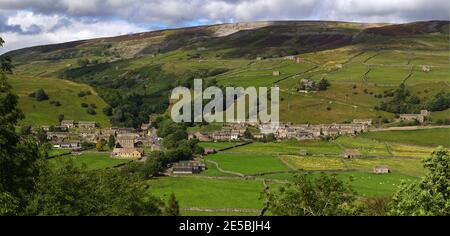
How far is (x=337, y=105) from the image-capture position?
172m

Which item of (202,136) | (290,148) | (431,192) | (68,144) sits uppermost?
(431,192)

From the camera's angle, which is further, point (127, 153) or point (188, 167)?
point (127, 153)

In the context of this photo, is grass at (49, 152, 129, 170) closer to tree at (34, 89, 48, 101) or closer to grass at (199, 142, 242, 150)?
grass at (199, 142, 242, 150)

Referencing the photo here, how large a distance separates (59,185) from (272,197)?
11.3 meters

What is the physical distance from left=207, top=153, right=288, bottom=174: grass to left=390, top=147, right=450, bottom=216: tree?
238 feet

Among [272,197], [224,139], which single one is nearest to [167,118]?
[224,139]

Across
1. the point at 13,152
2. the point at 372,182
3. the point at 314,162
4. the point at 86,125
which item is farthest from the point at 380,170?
the point at 86,125

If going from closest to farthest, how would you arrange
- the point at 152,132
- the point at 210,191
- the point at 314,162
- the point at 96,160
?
the point at 210,191 < the point at 314,162 < the point at 96,160 < the point at 152,132

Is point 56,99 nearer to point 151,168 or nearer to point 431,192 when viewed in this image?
point 151,168

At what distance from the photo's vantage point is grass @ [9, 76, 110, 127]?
6339 inches

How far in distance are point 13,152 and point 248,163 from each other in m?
87.7

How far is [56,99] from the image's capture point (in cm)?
17600

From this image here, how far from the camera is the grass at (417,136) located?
12875cm

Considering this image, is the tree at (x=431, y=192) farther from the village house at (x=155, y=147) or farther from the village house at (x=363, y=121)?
the village house at (x=363, y=121)
